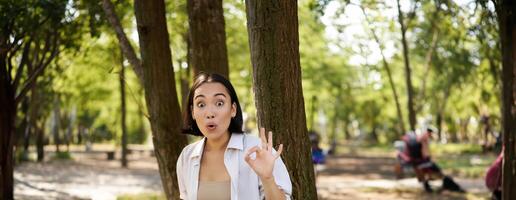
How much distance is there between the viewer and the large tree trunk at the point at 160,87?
20.4 feet

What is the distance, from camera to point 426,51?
2295 centimetres

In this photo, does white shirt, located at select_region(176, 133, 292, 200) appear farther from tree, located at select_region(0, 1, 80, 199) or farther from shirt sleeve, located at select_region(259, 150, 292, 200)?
tree, located at select_region(0, 1, 80, 199)

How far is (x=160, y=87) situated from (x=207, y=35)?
2.58ft

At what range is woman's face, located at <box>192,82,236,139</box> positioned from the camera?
2918 millimetres

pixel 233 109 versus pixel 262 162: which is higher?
pixel 233 109

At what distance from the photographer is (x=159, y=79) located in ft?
20.6

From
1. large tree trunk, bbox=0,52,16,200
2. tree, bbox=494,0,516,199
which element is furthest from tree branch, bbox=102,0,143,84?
tree, bbox=494,0,516,199

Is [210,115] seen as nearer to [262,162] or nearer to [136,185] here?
[262,162]

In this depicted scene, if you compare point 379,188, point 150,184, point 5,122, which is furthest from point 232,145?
point 150,184

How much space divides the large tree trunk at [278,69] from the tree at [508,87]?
13.9 ft

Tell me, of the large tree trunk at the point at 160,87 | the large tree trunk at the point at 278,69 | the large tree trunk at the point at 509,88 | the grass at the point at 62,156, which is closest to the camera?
the large tree trunk at the point at 278,69

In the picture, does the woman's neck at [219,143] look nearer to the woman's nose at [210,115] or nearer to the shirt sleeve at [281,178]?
the woman's nose at [210,115]

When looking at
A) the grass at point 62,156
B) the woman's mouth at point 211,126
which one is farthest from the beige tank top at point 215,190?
the grass at point 62,156

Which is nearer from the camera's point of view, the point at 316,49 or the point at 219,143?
the point at 219,143
